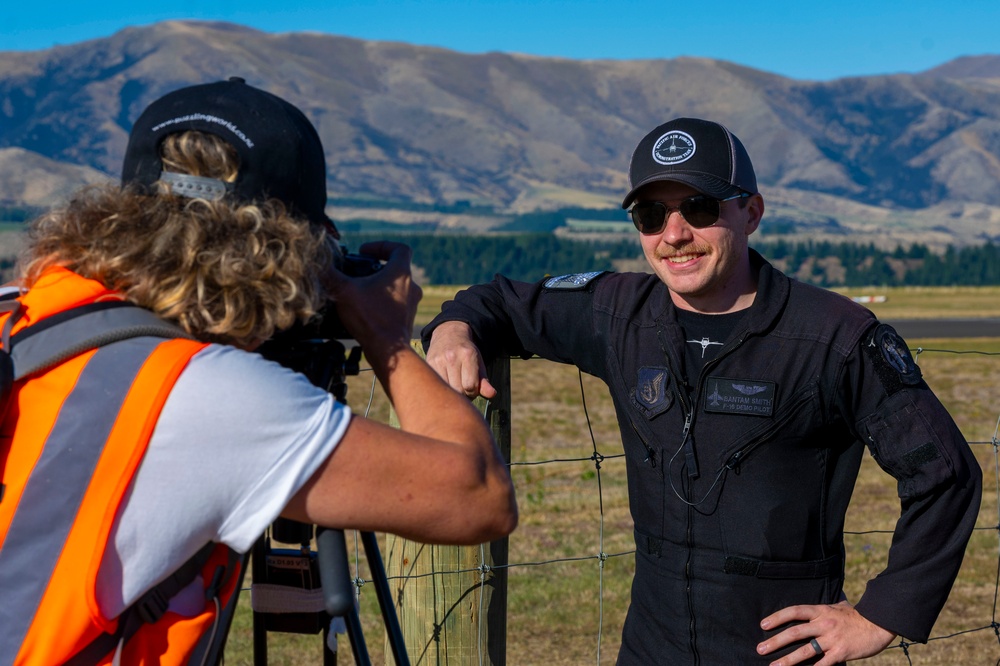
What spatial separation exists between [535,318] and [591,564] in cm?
518

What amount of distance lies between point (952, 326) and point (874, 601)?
3852 cm

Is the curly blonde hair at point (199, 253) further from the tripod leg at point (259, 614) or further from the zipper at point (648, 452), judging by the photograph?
the zipper at point (648, 452)

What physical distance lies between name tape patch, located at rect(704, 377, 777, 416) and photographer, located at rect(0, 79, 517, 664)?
1058 millimetres

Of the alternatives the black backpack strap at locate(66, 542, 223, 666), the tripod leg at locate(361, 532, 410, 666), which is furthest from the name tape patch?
the black backpack strap at locate(66, 542, 223, 666)

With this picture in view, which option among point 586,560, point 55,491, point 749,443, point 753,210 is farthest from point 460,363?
point 586,560

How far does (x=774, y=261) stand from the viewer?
300 ft

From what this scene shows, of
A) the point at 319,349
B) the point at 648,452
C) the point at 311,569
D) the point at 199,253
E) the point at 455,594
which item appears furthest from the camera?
the point at 455,594

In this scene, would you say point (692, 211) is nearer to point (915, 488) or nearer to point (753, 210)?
point (753, 210)

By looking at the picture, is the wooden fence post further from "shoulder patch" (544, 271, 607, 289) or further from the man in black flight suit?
the man in black flight suit

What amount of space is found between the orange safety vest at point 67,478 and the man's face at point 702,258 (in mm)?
1571

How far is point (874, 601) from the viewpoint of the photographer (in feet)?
8.25

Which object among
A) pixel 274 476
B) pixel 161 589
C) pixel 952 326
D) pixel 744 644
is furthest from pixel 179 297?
pixel 952 326

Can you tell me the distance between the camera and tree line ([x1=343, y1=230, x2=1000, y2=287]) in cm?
8519

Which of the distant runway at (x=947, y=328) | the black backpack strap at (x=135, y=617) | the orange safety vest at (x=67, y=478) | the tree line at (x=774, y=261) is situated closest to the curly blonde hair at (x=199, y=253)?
the orange safety vest at (x=67, y=478)
